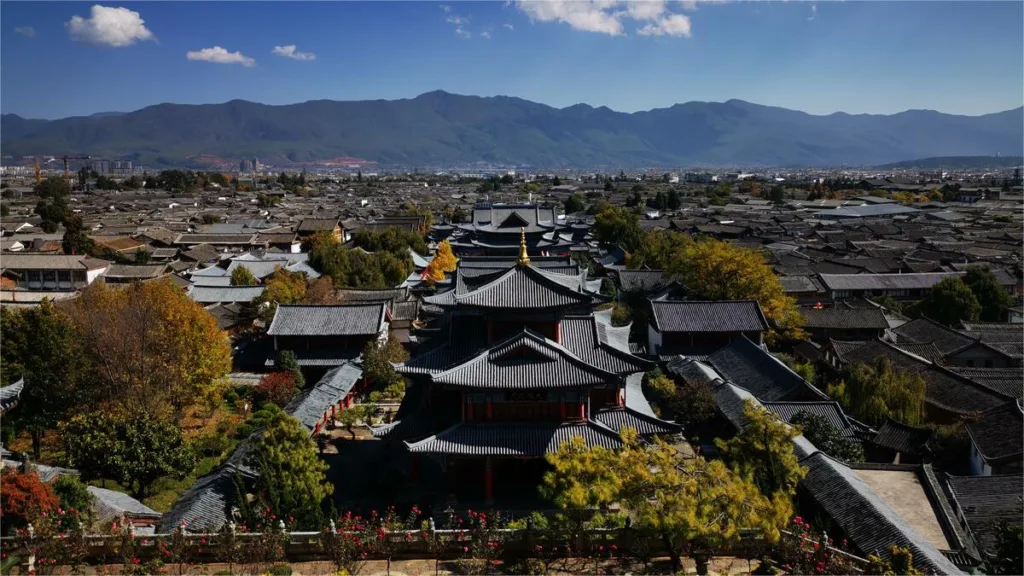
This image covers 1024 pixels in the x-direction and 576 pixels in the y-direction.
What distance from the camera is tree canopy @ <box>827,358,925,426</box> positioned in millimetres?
26891

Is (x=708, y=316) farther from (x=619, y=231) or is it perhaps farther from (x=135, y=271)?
(x=135, y=271)

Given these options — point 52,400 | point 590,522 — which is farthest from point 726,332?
point 52,400

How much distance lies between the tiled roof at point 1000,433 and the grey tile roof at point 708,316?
35.4 feet

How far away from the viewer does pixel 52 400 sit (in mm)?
24094

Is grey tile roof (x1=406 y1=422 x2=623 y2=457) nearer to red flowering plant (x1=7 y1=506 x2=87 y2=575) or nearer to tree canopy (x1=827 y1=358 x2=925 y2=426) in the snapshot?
red flowering plant (x1=7 y1=506 x2=87 y2=575)

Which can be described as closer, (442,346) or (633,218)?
(442,346)

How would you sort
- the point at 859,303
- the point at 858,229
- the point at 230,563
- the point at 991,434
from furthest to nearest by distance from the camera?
the point at 858,229
the point at 859,303
the point at 991,434
the point at 230,563

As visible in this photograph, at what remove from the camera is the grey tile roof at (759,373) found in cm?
2769

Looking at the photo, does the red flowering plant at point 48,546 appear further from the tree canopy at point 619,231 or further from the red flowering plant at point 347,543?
the tree canopy at point 619,231

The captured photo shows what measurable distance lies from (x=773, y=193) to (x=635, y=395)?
125 m

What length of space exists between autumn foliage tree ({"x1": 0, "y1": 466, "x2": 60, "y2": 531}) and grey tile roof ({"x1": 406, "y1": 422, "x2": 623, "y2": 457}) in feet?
27.1

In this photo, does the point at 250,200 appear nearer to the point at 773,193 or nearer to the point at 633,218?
the point at 633,218

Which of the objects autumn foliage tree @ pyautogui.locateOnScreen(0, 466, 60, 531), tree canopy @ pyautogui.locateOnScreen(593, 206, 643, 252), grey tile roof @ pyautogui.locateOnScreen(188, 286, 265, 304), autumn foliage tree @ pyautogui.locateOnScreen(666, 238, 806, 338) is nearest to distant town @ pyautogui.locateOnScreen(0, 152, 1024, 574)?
autumn foliage tree @ pyautogui.locateOnScreen(0, 466, 60, 531)

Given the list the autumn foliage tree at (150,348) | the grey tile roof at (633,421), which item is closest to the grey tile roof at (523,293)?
the grey tile roof at (633,421)
